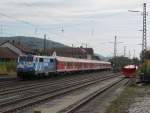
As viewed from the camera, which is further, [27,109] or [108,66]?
[108,66]

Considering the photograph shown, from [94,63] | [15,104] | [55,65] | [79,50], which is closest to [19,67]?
[55,65]

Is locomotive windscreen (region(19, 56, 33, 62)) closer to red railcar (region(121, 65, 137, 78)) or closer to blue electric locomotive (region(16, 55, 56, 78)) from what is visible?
blue electric locomotive (region(16, 55, 56, 78))

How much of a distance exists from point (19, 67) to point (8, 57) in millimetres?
57144

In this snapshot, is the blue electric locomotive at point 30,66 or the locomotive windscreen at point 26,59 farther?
the locomotive windscreen at point 26,59

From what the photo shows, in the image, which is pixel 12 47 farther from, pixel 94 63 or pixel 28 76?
pixel 28 76

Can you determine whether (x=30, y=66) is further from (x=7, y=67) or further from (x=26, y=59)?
(x=7, y=67)

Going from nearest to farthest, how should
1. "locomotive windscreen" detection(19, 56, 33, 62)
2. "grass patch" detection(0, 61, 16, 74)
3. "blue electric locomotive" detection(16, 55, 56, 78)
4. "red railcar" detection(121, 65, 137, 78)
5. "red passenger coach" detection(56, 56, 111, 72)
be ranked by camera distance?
1. "blue electric locomotive" detection(16, 55, 56, 78)
2. "locomotive windscreen" detection(19, 56, 33, 62)
3. "red passenger coach" detection(56, 56, 111, 72)
4. "red railcar" detection(121, 65, 137, 78)
5. "grass patch" detection(0, 61, 16, 74)

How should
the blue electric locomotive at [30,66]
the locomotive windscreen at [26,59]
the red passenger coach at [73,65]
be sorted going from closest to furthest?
the blue electric locomotive at [30,66] < the locomotive windscreen at [26,59] < the red passenger coach at [73,65]

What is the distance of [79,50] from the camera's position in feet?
582

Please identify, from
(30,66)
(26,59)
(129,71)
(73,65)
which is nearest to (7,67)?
(73,65)

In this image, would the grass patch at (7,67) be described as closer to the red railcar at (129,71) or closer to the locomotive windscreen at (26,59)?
the locomotive windscreen at (26,59)

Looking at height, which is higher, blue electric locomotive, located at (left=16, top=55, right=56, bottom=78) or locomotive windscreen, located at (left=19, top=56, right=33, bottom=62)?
locomotive windscreen, located at (left=19, top=56, right=33, bottom=62)

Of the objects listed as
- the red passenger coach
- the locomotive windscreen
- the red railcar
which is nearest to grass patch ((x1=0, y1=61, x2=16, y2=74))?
the red passenger coach

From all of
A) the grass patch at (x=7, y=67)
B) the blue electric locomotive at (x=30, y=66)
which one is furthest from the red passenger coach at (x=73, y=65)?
the blue electric locomotive at (x=30, y=66)
